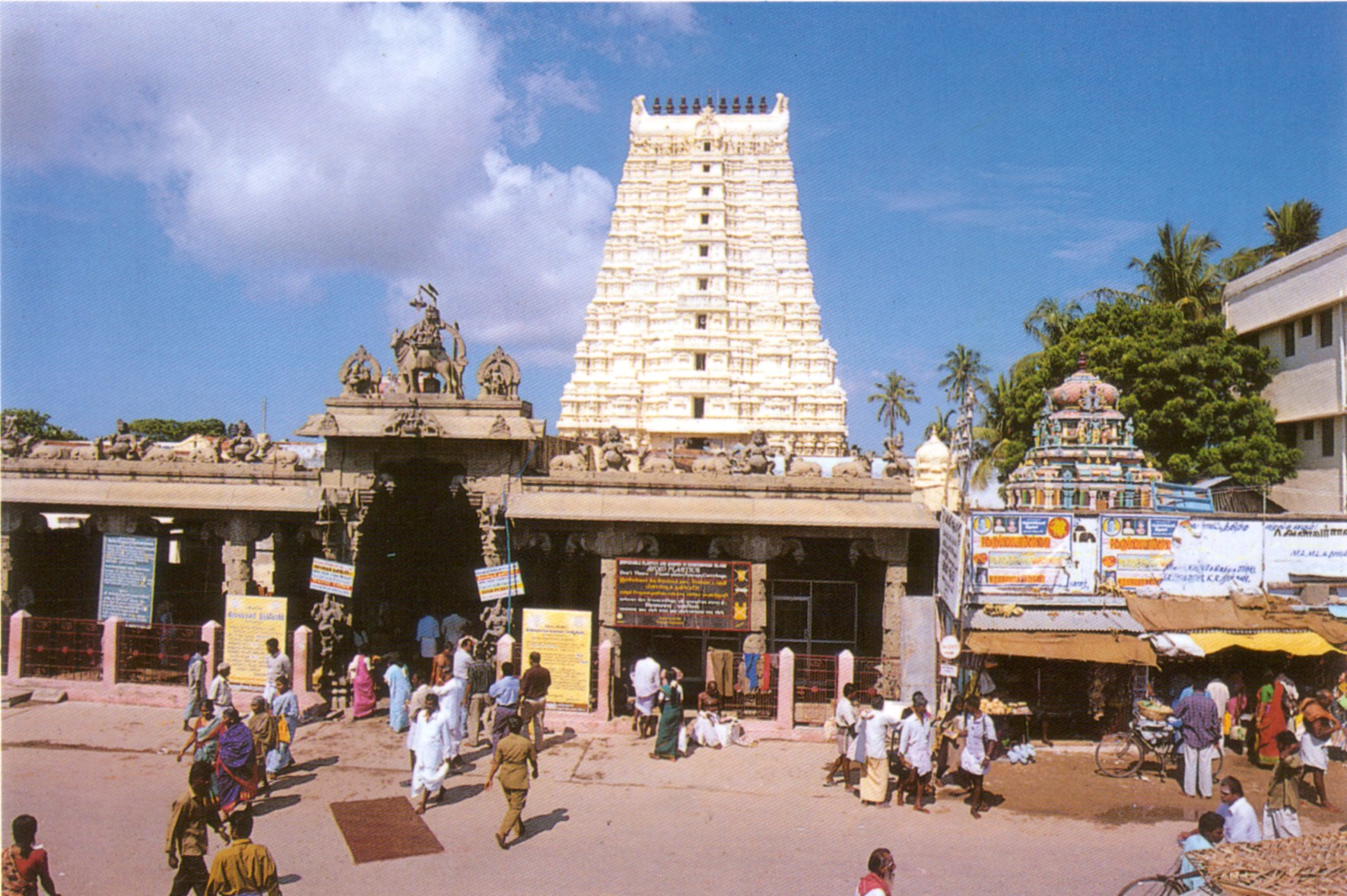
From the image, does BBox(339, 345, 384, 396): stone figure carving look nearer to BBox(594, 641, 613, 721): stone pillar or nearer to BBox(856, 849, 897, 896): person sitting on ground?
BBox(594, 641, 613, 721): stone pillar

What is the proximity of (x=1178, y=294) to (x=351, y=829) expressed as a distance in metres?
35.4

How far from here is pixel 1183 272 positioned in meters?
34.8

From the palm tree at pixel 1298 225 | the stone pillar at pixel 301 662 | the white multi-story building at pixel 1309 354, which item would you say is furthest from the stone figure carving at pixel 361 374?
the palm tree at pixel 1298 225

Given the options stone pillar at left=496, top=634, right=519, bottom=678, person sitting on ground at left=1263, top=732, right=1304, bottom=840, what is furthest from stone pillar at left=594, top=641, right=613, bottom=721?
person sitting on ground at left=1263, top=732, right=1304, bottom=840

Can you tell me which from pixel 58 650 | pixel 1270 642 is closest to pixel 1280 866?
pixel 1270 642

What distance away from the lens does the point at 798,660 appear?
1548 cm

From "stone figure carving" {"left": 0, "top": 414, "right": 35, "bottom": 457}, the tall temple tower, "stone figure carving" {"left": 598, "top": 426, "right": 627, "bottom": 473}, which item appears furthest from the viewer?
the tall temple tower

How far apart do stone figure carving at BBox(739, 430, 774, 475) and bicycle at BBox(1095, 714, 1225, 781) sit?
652cm

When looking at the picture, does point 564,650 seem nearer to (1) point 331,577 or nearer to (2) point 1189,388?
(1) point 331,577

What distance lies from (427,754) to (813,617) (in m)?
7.69

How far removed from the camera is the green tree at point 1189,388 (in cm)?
2642

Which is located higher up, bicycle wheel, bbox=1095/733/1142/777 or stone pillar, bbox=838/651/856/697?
stone pillar, bbox=838/651/856/697

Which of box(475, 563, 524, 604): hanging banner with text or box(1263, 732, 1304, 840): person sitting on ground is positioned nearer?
box(1263, 732, 1304, 840): person sitting on ground

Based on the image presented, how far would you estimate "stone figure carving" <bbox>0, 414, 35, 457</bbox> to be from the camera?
17.6m
